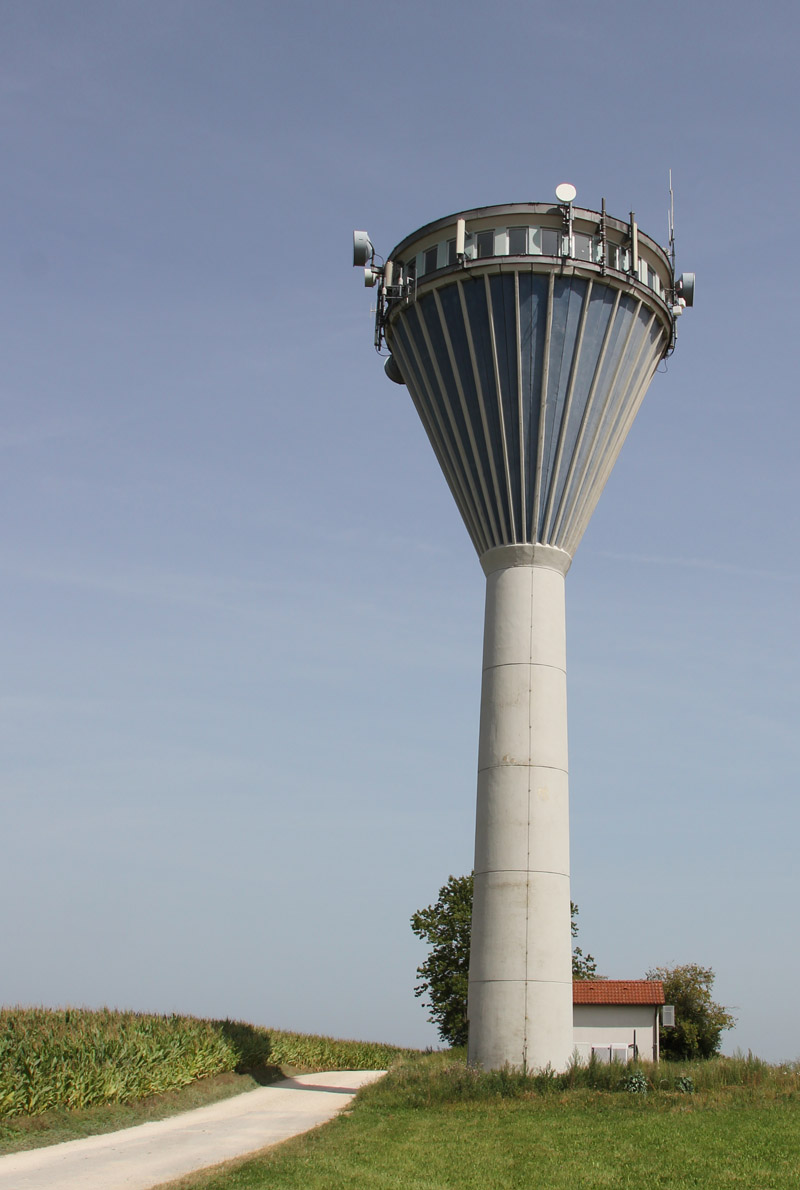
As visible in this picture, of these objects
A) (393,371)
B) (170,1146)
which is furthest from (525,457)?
(170,1146)

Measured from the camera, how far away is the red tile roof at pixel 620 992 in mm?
41094

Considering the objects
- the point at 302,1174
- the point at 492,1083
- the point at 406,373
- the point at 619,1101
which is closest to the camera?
the point at 302,1174

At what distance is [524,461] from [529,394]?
1764 mm

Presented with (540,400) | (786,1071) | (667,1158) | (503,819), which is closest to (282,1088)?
(503,819)

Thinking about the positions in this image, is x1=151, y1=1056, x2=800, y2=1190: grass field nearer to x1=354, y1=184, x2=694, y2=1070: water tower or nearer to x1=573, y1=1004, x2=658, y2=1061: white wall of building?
x1=354, y1=184, x2=694, y2=1070: water tower

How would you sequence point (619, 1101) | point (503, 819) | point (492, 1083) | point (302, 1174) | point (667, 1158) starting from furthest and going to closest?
point (503, 819)
point (492, 1083)
point (619, 1101)
point (667, 1158)
point (302, 1174)

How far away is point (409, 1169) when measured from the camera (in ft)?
52.9

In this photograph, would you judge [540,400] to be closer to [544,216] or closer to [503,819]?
[544,216]

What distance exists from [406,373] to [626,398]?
6.25 m

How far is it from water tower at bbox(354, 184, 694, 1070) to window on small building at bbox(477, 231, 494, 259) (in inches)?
2.4

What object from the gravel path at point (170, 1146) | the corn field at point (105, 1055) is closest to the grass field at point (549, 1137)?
the gravel path at point (170, 1146)

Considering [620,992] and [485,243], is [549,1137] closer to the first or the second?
[485,243]

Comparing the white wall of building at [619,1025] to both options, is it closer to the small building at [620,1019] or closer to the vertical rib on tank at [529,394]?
the small building at [620,1019]

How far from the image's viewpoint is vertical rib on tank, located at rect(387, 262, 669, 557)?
28078 mm
